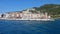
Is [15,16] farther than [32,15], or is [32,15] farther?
[15,16]

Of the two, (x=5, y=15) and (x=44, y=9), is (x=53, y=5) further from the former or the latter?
(x=5, y=15)

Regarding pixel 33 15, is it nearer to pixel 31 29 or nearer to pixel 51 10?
pixel 51 10

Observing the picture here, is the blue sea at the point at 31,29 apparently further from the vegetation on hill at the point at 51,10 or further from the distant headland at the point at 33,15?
the vegetation on hill at the point at 51,10

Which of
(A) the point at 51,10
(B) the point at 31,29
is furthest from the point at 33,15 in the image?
(B) the point at 31,29

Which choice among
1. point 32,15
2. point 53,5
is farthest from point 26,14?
point 53,5

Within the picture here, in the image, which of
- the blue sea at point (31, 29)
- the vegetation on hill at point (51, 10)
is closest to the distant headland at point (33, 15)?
the vegetation on hill at point (51, 10)

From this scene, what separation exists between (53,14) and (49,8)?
48.9 ft

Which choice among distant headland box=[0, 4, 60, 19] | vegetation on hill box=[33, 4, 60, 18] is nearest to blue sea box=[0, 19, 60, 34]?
→ distant headland box=[0, 4, 60, 19]

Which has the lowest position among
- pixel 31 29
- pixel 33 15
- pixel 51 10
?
pixel 31 29

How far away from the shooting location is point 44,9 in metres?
126

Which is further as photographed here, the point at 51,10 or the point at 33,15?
the point at 51,10

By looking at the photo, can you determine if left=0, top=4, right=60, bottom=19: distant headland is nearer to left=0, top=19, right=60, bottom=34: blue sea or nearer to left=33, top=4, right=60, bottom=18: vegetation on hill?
left=33, top=4, right=60, bottom=18: vegetation on hill

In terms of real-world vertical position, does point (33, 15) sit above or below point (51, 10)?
below

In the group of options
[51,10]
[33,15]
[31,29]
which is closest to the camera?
[31,29]
